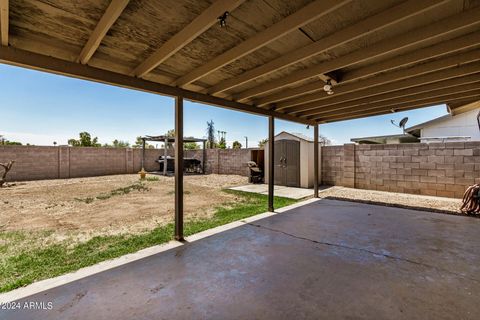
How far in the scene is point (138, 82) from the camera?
2.85 metres

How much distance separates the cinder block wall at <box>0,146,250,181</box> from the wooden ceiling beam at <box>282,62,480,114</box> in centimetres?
739

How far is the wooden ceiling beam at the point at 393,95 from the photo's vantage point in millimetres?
3376

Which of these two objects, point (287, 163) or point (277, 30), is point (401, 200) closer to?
point (287, 163)

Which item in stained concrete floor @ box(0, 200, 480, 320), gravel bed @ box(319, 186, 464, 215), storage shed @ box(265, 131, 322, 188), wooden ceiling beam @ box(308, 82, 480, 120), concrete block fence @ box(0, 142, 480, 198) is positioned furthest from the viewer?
storage shed @ box(265, 131, 322, 188)

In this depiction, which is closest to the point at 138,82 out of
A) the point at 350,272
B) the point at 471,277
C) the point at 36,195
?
the point at 350,272

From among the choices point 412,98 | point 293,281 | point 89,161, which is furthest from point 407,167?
point 89,161

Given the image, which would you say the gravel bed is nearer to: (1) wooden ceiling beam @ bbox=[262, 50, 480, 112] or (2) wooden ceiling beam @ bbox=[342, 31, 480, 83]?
(1) wooden ceiling beam @ bbox=[262, 50, 480, 112]

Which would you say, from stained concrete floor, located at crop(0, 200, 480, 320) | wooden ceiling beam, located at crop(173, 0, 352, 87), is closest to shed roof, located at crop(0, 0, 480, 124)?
wooden ceiling beam, located at crop(173, 0, 352, 87)

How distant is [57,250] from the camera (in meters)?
2.89

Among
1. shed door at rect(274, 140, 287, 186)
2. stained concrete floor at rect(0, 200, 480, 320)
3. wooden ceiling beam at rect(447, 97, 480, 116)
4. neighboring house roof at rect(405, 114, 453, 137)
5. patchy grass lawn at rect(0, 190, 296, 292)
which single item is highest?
wooden ceiling beam at rect(447, 97, 480, 116)

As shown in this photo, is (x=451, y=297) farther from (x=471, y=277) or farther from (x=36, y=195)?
(x=36, y=195)

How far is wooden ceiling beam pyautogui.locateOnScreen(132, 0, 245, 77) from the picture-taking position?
1.59m

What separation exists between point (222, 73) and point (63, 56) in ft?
5.70

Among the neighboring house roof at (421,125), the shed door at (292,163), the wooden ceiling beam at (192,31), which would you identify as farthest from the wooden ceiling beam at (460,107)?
the wooden ceiling beam at (192,31)
